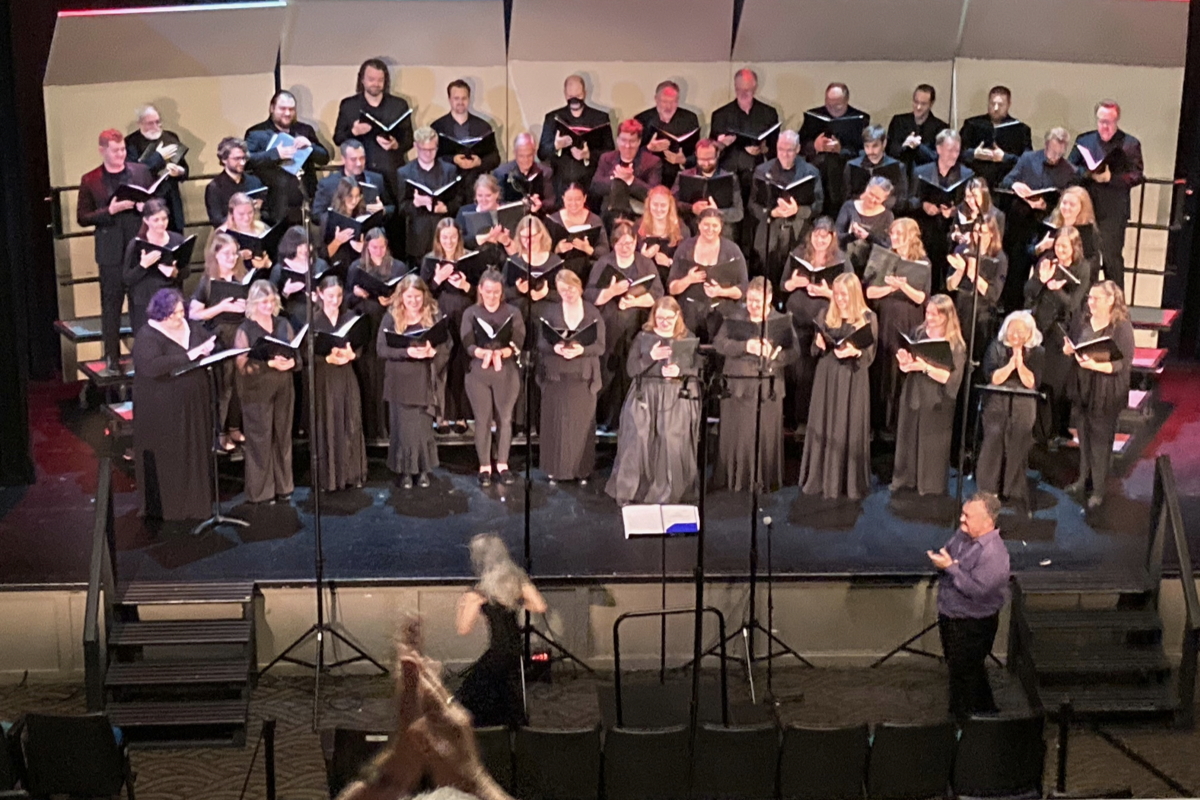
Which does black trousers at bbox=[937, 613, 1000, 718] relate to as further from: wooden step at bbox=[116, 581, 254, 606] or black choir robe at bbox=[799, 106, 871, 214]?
black choir robe at bbox=[799, 106, 871, 214]

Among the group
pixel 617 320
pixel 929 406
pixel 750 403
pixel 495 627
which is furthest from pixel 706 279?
pixel 495 627

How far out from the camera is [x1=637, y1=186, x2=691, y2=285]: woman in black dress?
1068 cm

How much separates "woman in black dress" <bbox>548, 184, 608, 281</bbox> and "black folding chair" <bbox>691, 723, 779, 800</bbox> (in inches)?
154

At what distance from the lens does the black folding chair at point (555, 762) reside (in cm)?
743

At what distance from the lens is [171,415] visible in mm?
9594

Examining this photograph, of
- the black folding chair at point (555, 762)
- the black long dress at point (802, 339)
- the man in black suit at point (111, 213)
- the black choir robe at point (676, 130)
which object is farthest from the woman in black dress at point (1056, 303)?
the man in black suit at point (111, 213)

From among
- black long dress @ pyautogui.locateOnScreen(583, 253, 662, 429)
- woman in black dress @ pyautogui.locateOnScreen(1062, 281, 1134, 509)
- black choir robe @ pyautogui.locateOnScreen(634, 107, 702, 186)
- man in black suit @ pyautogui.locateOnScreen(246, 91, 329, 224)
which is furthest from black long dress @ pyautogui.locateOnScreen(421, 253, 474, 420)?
woman in black dress @ pyautogui.locateOnScreen(1062, 281, 1134, 509)

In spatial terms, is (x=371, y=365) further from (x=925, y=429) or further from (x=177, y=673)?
(x=925, y=429)

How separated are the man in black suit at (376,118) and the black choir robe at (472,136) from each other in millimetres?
251

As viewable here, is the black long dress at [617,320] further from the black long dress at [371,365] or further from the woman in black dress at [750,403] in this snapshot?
the black long dress at [371,365]

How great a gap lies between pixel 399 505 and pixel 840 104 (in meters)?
4.12

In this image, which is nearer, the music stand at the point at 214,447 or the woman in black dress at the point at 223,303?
the music stand at the point at 214,447

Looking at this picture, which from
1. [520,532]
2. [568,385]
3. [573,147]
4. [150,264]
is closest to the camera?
[520,532]

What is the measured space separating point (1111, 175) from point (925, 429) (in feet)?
8.33
